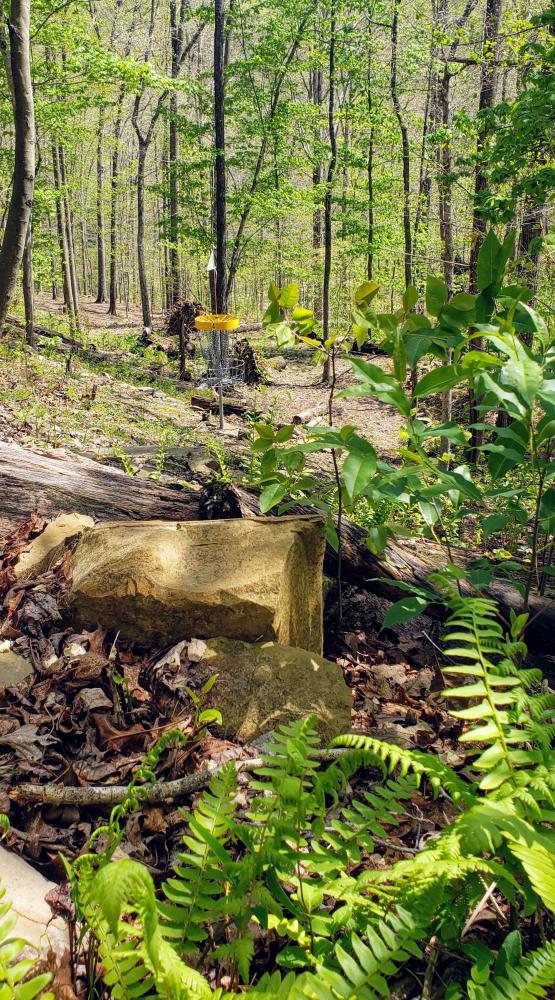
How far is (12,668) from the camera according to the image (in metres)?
2.26

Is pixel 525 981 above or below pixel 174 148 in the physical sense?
below

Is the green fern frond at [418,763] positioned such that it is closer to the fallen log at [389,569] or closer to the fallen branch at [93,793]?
the fallen branch at [93,793]

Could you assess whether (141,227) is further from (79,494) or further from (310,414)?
(79,494)

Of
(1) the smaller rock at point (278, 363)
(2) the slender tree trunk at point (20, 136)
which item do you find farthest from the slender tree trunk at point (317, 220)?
(2) the slender tree trunk at point (20, 136)

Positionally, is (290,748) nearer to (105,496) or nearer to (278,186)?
(105,496)

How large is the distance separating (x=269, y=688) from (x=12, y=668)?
0.95 meters

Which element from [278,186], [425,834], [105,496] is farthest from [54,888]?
[278,186]

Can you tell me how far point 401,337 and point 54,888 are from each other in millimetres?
1664

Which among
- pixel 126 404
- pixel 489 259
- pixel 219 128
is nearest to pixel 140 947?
pixel 489 259

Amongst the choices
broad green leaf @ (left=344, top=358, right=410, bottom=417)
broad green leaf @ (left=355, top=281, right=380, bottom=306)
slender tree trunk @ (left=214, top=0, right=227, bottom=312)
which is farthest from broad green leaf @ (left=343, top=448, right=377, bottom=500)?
slender tree trunk @ (left=214, top=0, right=227, bottom=312)

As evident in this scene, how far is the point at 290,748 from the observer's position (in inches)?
48.7

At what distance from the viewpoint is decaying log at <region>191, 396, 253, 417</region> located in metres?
12.1

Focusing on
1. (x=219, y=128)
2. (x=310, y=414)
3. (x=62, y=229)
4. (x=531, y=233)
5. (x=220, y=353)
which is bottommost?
(x=310, y=414)

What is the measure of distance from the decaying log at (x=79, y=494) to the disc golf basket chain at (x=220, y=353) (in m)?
5.40
